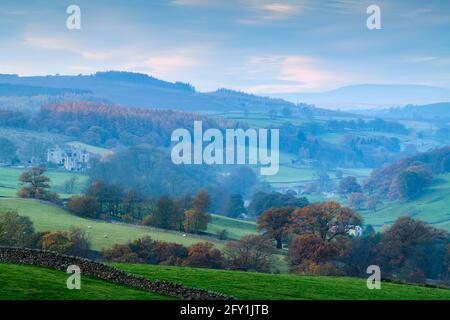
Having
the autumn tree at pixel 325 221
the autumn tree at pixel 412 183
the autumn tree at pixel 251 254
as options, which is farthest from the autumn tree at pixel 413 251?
the autumn tree at pixel 412 183

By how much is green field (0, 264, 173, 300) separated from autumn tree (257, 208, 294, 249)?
40345mm

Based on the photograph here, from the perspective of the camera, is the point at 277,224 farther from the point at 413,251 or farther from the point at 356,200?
the point at 356,200

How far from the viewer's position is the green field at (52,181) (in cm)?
8012

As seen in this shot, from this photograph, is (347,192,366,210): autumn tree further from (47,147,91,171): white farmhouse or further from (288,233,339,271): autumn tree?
(288,233,339,271): autumn tree

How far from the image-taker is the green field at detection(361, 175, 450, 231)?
96000 mm

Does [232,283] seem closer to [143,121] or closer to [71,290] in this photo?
[71,290]

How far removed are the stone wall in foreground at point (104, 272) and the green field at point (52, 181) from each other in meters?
52.6

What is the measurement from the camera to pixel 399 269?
55.0 meters

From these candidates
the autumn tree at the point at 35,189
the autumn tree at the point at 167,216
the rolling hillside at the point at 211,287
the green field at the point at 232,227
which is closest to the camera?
the rolling hillside at the point at 211,287

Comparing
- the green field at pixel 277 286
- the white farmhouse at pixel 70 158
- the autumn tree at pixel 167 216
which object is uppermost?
the white farmhouse at pixel 70 158

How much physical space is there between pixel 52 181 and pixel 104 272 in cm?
7464

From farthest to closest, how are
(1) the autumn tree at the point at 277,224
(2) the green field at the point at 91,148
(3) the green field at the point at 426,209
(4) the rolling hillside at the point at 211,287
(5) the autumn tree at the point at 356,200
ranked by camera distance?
(2) the green field at the point at 91,148 < (5) the autumn tree at the point at 356,200 < (3) the green field at the point at 426,209 < (1) the autumn tree at the point at 277,224 < (4) the rolling hillside at the point at 211,287

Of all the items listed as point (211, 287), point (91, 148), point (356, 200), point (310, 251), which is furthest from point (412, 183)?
point (211, 287)

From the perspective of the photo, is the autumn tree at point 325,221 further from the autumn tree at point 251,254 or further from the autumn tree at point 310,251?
the autumn tree at point 310,251
